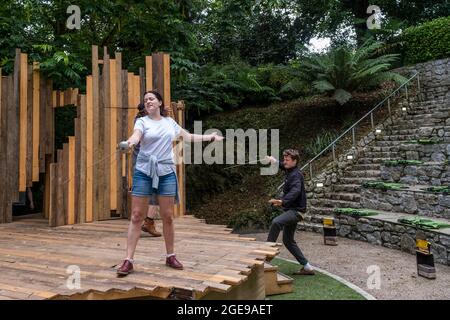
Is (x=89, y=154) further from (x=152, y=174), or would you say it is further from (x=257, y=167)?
(x=257, y=167)

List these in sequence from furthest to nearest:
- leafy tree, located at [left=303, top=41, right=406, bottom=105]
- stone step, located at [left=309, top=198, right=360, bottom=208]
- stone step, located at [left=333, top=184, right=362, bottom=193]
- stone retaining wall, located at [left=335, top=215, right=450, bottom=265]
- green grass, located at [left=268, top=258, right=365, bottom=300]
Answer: leafy tree, located at [left=303, top=41, right=406, bottom=105] → stone step, located at [left=333, top=184, right=362, bottom=193] → stone step, located at [left=309, top=198, right=360, bottom=208] → stone retaining wall, located at [left=335, top=215, right=450, bottom=265] → green grass, located at [left=268, top=258, right=365, bottom=300]

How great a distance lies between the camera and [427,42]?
12.2 meters

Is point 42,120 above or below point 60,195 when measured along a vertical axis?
above

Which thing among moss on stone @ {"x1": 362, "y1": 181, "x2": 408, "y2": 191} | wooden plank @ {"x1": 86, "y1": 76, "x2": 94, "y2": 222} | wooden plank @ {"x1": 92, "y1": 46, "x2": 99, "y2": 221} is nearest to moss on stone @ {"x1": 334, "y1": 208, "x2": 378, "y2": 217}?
moss on stone @ {"x1": 362, "y1": 181, "x2": 408, "y2": 191}

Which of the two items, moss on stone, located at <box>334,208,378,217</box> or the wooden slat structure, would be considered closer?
the wooden slat structure

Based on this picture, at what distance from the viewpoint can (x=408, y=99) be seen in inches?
434

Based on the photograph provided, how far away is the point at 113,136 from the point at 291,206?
10.8 feet

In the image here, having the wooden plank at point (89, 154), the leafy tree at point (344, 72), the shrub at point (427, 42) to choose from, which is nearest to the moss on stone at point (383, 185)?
the leafy tree at point (344, 72)

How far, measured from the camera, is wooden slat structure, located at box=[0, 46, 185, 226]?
20.0 ft

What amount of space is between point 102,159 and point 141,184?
3.31 meters

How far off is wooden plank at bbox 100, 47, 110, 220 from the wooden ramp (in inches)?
27.2

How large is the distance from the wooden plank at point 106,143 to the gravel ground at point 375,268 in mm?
3154

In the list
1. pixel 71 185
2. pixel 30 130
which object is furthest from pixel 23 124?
pixel 71 185

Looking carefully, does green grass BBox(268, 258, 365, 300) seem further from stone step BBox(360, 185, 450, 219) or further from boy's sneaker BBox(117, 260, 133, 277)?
stone step BBox(360, 185, 450, 219)
